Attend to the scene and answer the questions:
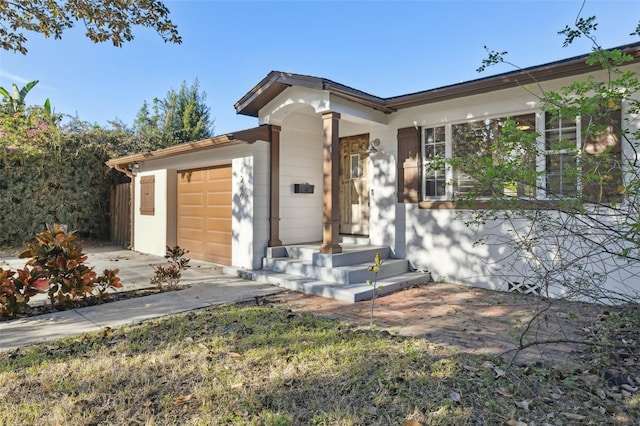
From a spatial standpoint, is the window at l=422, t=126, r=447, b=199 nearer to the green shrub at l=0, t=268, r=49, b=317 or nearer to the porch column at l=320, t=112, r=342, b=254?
the porch column at l=320, t=112, r=342, b=254

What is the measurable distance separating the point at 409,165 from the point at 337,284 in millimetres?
2580

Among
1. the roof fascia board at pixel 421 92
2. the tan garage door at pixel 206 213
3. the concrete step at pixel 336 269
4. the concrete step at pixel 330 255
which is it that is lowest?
the concrete step at pixel 336 269

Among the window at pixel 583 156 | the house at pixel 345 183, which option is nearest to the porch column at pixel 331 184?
the house at pixel 345 183

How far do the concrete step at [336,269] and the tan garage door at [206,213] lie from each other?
1563mm

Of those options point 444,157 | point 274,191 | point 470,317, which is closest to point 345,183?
point 274,191

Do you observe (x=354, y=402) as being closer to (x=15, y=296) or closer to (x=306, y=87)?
(x=15, y=296)

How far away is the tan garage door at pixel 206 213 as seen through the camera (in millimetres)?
7844

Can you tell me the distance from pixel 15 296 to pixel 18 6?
12.2ft

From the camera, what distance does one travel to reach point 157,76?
21172 millimetres

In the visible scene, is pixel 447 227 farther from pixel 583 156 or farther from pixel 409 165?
pixel 583 156

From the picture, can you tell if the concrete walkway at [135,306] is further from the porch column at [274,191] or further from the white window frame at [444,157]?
the white window frame at [444,157]

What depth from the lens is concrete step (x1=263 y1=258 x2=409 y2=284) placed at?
5.72 metres

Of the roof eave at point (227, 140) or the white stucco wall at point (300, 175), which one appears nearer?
the roof eave at point (227, 140)

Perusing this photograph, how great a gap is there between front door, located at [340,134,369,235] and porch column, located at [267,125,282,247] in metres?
1.61
